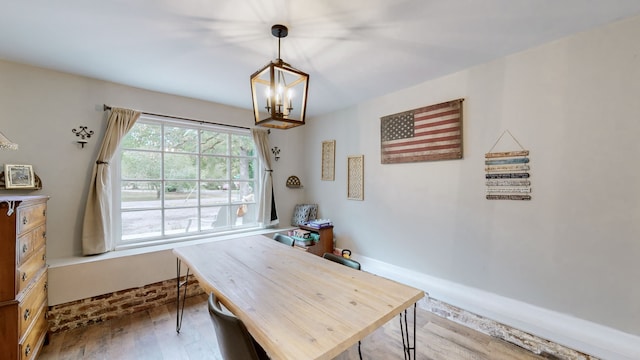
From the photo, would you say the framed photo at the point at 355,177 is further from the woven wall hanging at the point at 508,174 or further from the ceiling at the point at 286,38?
the woven wall hanging at the point at 508,174

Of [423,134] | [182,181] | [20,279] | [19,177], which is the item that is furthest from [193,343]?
[423,134]

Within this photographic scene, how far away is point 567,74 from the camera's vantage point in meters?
1.95

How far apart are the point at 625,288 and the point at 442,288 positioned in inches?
49.4

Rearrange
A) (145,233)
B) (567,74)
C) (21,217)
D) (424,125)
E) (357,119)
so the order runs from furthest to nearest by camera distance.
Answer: (357,119) → (145,233) → (424,125) → (567,74) → (21,217)

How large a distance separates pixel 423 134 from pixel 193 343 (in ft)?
9.91

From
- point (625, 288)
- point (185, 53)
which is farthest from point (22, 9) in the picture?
point (625, 288)

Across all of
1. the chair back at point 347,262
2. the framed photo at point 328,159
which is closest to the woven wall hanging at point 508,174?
the chair back at point 347,262

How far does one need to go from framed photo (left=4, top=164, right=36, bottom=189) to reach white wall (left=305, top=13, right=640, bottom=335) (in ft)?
12.4

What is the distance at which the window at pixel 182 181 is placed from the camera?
2.96 metres

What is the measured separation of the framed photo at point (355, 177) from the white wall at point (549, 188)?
2.08 feet

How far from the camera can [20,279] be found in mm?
1657

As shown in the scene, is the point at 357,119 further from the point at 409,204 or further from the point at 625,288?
the point at 625,288

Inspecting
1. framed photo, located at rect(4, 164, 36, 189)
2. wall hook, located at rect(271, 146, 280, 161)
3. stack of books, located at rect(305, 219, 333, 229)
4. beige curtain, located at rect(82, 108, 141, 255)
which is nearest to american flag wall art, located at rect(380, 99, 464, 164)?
stack of books, located at rect(305, 219, 333, 229)

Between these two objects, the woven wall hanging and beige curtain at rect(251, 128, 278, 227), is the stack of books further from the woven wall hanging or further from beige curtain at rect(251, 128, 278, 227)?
the woven wall hanging
